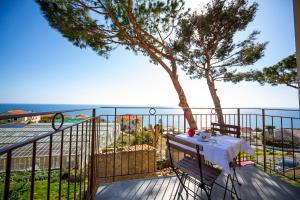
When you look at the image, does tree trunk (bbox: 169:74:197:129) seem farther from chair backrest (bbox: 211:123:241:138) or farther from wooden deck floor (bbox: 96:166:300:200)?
wooden deck floor (bbox: 96:166:300:200)

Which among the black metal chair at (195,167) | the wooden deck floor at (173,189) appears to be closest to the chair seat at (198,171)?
the black metal chair at (195,167)

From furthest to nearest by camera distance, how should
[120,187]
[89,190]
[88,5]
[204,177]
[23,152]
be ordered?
[23,152] → [88,5] → [120,187] → [89,190] → [204,177]

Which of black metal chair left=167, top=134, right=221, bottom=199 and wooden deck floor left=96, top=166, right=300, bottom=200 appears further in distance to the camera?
wooden deck floor left=96, top=166, right=300, bottom=200

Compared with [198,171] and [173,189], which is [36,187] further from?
[198,171]

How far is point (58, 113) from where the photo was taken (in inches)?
36.7

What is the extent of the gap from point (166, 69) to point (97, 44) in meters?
2.65

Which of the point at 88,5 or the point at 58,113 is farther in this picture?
the point at 88,5

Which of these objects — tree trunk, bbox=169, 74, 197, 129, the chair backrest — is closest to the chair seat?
the chair backrest

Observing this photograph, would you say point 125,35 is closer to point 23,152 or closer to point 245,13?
point 245,13

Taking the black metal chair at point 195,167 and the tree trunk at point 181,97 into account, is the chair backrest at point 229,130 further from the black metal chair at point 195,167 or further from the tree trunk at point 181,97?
the tree trunk at point 181,97

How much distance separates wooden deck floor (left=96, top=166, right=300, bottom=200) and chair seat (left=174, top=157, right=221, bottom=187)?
51cm

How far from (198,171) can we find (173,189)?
2.43 feet

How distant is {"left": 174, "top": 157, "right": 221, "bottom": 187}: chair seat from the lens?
1.61m

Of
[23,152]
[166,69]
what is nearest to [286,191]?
[166,69]
